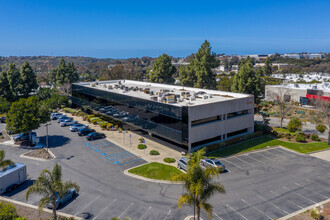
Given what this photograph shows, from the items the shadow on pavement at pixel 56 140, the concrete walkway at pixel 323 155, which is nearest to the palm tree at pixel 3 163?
the shadow on pavement at pixel 56 140

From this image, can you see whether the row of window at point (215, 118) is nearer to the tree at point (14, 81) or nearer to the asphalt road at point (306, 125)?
the asphalt road at point (306, 125)

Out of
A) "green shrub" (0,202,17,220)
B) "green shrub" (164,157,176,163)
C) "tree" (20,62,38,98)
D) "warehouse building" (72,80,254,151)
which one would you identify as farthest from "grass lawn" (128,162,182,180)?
"tree" (20,62,38,98)

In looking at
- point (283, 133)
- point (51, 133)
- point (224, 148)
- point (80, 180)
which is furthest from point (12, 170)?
point (283, 133)

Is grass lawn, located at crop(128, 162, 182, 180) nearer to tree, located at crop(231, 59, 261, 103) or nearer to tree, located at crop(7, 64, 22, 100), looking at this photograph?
tree, located at crop(231, 59, 261, 103)

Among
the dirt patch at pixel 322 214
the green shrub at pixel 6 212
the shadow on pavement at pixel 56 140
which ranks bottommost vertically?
the dirt patch at pixel 322 214

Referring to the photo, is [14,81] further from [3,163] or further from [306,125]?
[306,125]

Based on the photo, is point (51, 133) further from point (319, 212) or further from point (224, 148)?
point (319, 212)

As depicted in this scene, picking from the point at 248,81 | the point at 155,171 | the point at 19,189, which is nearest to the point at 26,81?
the point at 19,189
